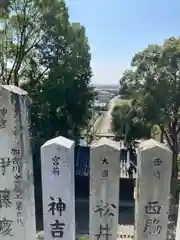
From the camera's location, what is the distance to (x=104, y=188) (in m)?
4.20

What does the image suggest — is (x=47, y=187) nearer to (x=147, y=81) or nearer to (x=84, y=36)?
(x=147, y=81)

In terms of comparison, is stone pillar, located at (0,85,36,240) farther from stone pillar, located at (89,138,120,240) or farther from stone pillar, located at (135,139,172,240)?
stone pillar, located at (135,139,172,240)

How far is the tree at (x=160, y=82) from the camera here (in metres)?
11.0

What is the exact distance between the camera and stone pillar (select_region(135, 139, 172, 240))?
400cm

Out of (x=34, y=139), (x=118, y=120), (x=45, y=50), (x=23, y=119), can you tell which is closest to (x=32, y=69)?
(x=45, y=50)

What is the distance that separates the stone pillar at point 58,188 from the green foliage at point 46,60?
7413mm

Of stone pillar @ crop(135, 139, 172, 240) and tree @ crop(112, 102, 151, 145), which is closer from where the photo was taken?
stone pillar @ crop(135, 139, 172, 240)

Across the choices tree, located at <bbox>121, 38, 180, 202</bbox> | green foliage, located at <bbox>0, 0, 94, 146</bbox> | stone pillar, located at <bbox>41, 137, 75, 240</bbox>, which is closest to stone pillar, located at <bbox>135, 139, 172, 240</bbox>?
stone pillar, located at <bbox>41, 137, 75, 240</bbox>

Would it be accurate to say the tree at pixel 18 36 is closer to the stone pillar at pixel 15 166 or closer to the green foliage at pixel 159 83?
the green foliage at pixel 159 83

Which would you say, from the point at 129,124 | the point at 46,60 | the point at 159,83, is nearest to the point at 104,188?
the point at 159,83

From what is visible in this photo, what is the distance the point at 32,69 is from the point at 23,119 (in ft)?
27.9

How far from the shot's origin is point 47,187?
4109 millimetres

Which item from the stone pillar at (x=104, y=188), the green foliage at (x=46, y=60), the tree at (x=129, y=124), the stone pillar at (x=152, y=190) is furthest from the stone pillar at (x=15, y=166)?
the tree at (x=129, y=124)

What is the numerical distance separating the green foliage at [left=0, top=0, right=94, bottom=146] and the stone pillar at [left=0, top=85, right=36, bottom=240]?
7217 mm
